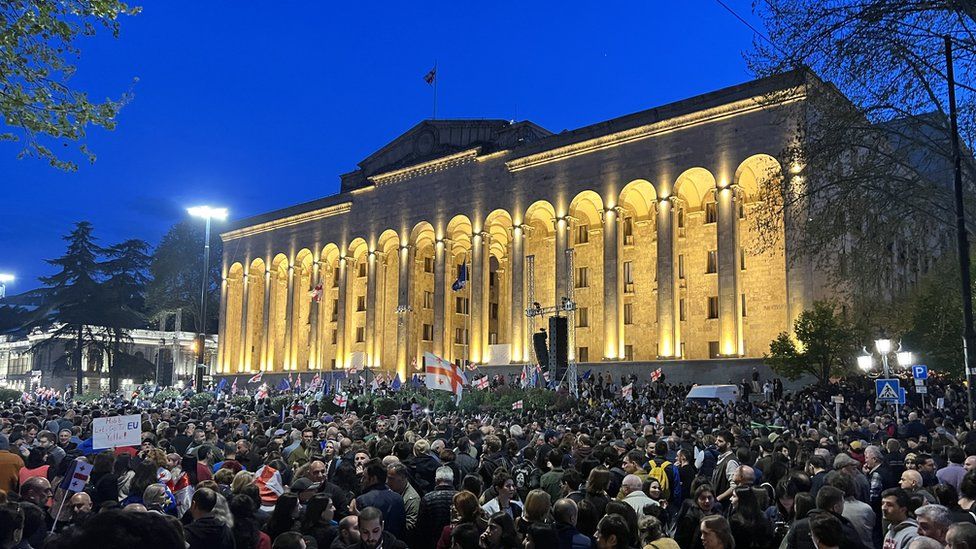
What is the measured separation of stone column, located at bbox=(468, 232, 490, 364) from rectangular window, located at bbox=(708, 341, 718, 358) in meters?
14.2

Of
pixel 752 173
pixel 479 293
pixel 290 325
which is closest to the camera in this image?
pixel 752 173

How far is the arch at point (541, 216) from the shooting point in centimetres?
5047

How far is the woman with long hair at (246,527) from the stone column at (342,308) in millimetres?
56170

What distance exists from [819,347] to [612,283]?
555 inches

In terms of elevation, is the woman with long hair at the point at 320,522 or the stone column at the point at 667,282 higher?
the stone column at the point at 667,282

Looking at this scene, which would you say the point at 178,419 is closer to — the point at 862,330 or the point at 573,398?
the point at 573,398

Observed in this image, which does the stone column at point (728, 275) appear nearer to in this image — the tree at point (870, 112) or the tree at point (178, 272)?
the tree at point (870, 112)

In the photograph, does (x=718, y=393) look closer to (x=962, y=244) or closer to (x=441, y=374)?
(x=441, y=374)

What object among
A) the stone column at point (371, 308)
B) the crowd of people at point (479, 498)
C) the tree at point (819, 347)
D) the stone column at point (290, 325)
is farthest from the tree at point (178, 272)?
the crowd of people at point (479, 498)

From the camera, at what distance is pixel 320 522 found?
6555 mm

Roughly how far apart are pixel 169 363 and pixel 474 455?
73998mm

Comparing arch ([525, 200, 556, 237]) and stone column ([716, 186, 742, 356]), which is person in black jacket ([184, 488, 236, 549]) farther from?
arch ([525, 200, 556, 237])

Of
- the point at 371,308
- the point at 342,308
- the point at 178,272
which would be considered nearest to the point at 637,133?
the point at 371,308

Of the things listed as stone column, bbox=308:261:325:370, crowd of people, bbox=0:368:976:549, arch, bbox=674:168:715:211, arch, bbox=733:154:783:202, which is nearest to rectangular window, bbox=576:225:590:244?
arch, bbox=674:168:715:211
